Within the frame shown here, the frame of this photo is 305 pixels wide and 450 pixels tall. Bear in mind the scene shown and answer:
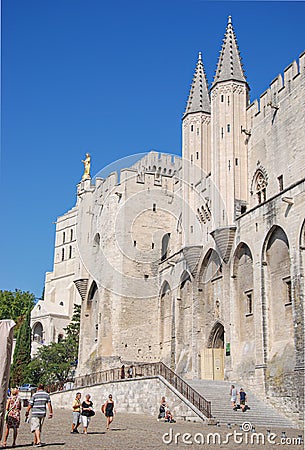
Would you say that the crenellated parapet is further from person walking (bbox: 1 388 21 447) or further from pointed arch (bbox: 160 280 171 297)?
person walking (bbox: 1 388 21 447)

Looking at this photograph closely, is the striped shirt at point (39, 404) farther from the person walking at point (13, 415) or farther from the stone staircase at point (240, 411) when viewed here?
the stone staircase at point (240, 411)

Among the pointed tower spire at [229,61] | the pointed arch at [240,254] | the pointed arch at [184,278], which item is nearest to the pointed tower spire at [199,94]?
the pointed tower spire at [229,61]

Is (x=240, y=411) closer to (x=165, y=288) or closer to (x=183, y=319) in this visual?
(x=183, y=319)

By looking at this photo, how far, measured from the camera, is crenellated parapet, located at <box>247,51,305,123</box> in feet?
92.0

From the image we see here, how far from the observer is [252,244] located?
27875 mm

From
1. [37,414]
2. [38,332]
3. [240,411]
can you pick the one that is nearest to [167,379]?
[240,411]

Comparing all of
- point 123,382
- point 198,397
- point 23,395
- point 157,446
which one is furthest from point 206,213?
point 157,446

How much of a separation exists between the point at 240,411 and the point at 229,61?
62.8 feet

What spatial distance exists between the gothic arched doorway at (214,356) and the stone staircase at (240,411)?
12.6 ft

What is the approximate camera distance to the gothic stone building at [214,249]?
84.3 ft

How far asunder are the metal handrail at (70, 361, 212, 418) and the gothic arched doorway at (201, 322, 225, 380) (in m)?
2.73

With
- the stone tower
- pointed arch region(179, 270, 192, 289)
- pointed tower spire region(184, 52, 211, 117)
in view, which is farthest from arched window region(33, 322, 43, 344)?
the stone tower

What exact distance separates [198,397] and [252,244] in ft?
26.0

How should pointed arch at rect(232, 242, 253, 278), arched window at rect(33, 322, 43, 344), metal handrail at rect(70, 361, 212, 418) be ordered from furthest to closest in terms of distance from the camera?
arched window at rect(33, 322, 43, 344) → pointed arch at rect(232, 242, 253, 278) → metal handrail at rect(70, 361, 212, 418)
